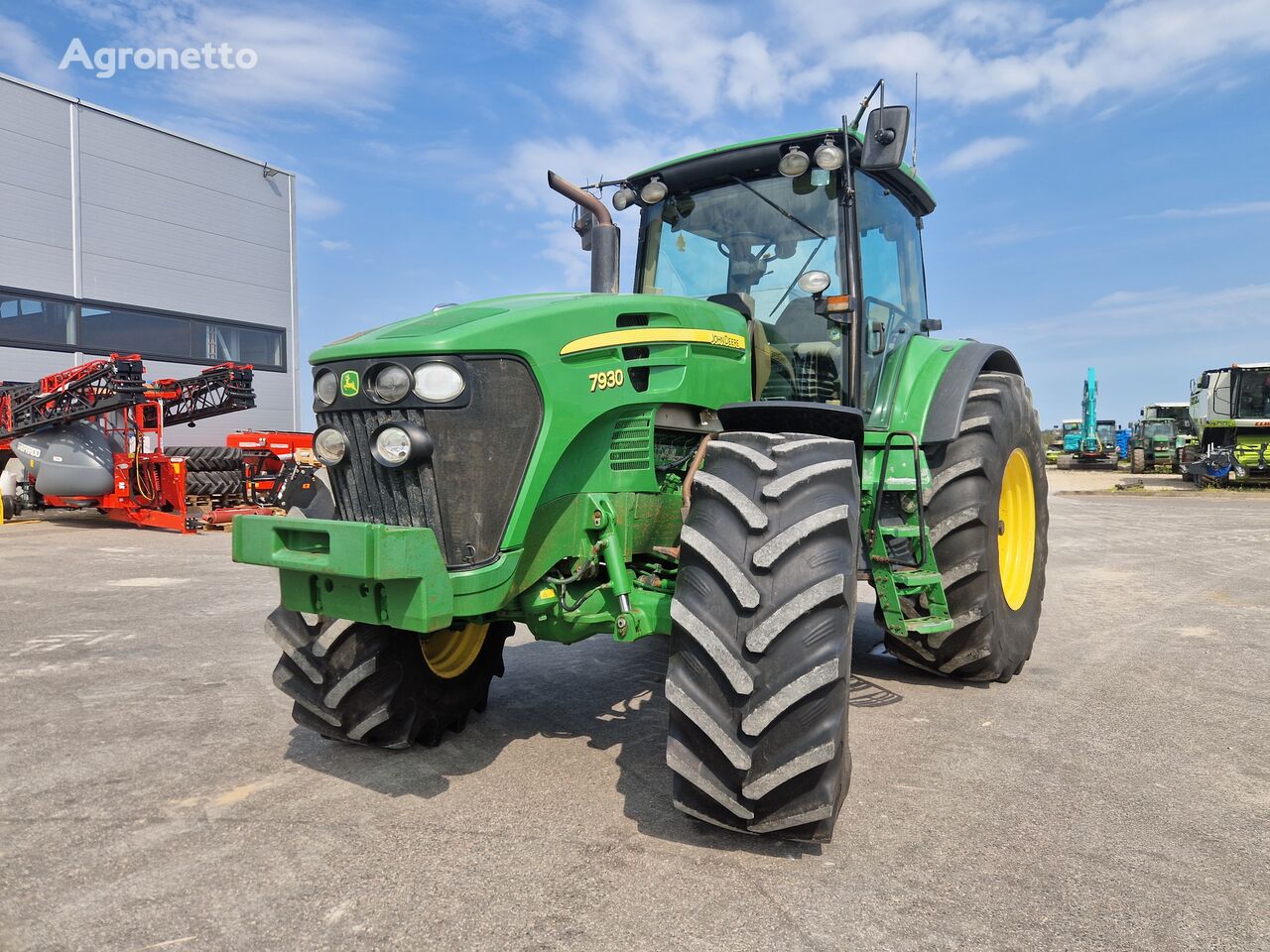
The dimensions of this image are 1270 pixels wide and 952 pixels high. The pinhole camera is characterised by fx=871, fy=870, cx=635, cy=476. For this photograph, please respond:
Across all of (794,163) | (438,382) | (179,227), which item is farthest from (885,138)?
(179,227)

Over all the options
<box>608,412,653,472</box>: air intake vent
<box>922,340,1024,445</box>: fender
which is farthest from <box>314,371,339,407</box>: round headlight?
<box>922,340,1024,445</box>: fender

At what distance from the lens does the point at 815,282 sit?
4086 mm

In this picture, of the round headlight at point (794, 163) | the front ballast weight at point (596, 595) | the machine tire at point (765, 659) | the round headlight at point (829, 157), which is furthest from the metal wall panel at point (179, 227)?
the machine tire at point (765, 659)

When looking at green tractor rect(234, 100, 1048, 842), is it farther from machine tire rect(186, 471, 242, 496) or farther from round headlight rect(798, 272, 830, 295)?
machine tire rect(186, 471, 242, 496)

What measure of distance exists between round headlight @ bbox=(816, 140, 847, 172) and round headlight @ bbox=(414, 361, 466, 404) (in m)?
2.04

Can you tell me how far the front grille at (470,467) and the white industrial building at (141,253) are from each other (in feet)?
62.0

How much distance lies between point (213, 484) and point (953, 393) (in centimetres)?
1413

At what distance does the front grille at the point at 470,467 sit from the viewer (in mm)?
2820

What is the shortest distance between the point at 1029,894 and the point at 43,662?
17.5ft

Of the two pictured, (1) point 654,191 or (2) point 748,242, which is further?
(1) point 654,191

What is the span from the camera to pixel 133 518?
13445 millimetres

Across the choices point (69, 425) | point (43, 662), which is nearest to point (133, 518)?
point (69, 425)

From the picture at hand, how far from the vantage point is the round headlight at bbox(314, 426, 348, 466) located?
9.78 ft

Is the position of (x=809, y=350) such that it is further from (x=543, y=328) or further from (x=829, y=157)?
(x=543, y=328)
